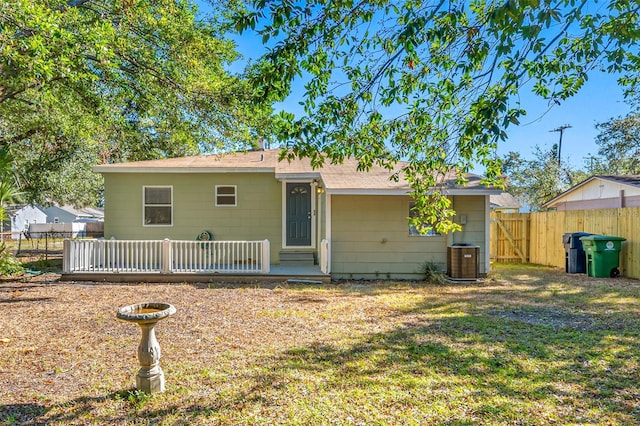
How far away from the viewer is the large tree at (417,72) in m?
3.25

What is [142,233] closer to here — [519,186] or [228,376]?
[228,376]

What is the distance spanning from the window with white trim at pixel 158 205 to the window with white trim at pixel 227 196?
128cm

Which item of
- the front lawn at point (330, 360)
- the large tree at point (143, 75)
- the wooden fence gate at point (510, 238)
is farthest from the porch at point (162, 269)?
the wooden fence gate at point (510, 238)

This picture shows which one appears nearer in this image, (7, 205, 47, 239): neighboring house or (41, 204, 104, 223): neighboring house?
(7, 205, 47, 239): neighboring house

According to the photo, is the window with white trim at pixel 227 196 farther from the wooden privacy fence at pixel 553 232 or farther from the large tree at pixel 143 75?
the wooden privacy fence at pixel 553 232

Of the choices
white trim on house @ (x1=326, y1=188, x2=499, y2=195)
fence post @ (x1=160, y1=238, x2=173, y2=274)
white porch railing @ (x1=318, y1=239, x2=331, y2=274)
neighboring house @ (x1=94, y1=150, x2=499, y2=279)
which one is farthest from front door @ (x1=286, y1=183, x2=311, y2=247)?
fence post @ (x1=160, y1=238, x2=173, y2=274)

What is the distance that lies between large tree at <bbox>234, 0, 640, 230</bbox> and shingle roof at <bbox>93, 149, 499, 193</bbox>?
4719mm

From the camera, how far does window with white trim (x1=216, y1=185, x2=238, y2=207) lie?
10469mm

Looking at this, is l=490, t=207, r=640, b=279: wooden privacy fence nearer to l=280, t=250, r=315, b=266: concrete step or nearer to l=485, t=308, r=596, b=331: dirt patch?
l=485, t=308, r=596, b=331: dirt patch

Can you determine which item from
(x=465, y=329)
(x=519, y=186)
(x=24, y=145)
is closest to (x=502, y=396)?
(x=465, y=329)

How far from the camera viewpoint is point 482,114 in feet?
10.1

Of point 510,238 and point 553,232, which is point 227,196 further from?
point 553,232

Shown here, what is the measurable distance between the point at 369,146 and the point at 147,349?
9.35 feet

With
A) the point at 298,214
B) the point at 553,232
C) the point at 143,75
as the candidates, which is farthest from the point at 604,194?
the point at 143,75
